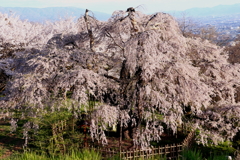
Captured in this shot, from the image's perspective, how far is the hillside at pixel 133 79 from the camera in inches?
313

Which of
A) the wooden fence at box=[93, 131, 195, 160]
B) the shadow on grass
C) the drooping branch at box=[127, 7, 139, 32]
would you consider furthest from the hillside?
the shadow on grass

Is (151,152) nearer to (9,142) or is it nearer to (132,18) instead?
(132,18)

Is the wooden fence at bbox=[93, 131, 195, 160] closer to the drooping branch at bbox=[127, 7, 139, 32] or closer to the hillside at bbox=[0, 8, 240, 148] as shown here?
the hillside at bbox=[0, 8, 240, 148]

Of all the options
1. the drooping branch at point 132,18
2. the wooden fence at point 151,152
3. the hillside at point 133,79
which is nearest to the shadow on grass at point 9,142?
the hillside at point 133,79

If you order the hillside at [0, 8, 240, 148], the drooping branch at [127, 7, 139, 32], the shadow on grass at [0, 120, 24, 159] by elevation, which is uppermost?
the drooping branch at [127, 7, 139, 32]

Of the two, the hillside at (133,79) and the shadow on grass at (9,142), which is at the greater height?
the hillside at (133,79)

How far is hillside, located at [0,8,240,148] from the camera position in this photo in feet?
26.1

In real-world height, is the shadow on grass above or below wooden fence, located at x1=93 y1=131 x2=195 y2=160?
below

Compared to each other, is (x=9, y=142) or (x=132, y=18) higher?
(x=132, y=18)

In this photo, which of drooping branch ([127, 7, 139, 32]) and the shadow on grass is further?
the shadow on grass

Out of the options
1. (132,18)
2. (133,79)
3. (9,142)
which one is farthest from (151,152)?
(9,142)

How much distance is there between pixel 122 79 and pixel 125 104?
3.99ft

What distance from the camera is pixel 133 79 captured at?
29.6 feet

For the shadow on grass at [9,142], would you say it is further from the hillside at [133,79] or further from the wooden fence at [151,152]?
the wooden fence at [151,152]
